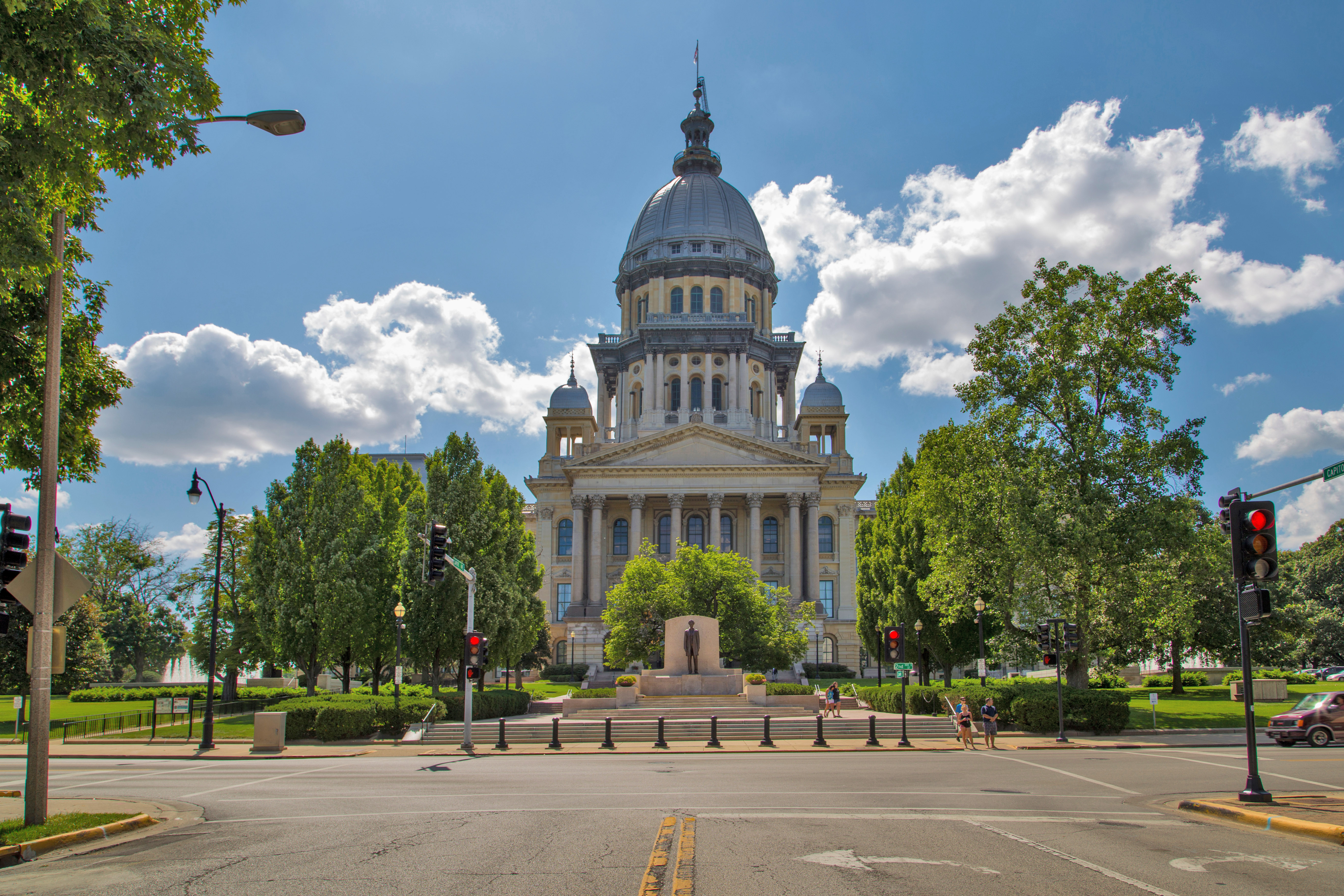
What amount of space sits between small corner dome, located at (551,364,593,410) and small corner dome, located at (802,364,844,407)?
68.0 ft

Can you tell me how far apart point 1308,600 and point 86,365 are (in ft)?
264

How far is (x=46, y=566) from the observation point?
41.4 ft

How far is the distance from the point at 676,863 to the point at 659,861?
0.18 meters

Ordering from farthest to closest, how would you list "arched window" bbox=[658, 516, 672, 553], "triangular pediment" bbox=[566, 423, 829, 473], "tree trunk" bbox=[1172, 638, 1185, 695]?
"arched window" bbox=[658, 516, 672, 553] < "triangular pediment" bbox=[566, 423, 829, 473] < "tree trunk" bbox=[1172, 638, 1185, 695]

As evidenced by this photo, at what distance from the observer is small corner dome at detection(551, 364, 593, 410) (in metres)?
92.6

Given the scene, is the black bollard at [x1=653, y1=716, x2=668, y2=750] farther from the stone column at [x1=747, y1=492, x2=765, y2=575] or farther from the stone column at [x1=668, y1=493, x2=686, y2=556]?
the stone column at [x1=747, y1=492, x2=765, y2=575]

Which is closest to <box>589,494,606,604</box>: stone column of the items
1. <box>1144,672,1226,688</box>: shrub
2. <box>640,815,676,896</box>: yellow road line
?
<box>1144,672,1226,688</box>: shrub

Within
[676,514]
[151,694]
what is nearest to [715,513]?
[676,514]

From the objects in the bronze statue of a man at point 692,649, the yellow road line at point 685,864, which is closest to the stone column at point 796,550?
the bronze statue of a man at point 692,649

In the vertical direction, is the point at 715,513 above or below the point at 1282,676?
above

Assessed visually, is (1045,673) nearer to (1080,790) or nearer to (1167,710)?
(1167,710)

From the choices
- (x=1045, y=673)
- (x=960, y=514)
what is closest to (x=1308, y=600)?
(x=1045, y=673)

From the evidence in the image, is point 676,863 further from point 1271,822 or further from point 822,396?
point 822,396

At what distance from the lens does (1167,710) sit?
39.2 m
